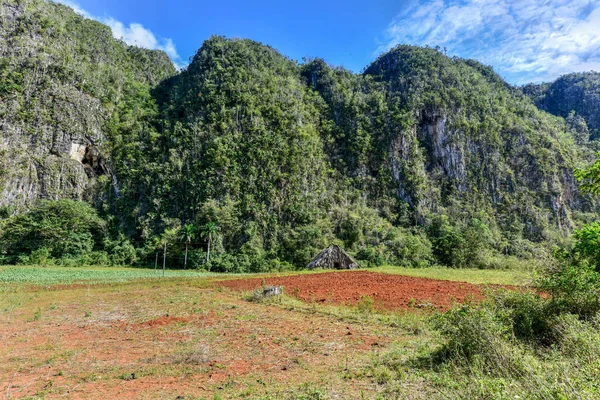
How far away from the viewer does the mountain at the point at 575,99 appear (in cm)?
9831

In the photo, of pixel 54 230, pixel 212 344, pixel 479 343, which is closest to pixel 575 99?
pixel 479 343

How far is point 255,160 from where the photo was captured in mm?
59500

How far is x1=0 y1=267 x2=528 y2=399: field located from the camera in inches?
265

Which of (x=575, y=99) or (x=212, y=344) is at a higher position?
(x=575, y=99)

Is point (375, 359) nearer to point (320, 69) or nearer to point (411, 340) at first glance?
point (411, 340)

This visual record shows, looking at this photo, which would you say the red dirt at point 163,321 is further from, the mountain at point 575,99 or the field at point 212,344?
the mountain at point 575,99

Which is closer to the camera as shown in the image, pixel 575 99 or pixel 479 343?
pixel 479 343

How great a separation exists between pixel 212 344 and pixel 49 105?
6358 centimetres

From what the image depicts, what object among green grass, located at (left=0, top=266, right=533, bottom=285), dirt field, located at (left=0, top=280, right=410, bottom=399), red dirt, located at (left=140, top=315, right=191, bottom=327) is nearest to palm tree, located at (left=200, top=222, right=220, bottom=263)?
green grass, located at (left=0, top=266, right=533, bottom=285)

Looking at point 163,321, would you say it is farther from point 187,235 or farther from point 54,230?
point 54,230

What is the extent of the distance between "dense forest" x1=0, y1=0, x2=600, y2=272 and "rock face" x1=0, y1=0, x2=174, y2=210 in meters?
0.23

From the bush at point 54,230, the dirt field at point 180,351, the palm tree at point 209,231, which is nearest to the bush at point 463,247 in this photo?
the palm tree at point 209,231

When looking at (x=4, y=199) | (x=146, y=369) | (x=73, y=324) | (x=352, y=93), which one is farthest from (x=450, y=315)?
(x=352, y=93)

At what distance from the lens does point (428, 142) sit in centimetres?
7412
